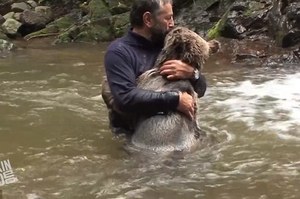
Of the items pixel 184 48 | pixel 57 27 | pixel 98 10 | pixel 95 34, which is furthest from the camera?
pixel 57 27

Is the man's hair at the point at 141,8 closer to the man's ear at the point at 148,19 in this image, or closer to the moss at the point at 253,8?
the man's ear at the point at 148,19

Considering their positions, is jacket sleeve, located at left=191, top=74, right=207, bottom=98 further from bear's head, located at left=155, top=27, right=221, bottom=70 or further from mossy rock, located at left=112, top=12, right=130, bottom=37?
mossy rock, located at left=112, top=12, right=130, bottom=37

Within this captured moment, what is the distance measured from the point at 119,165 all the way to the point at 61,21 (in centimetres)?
1514

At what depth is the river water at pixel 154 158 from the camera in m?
4.73

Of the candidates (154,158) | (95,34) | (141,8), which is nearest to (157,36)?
(141,8)

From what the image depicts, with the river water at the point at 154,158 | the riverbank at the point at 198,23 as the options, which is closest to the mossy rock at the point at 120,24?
the riverbank at the point at 198,23

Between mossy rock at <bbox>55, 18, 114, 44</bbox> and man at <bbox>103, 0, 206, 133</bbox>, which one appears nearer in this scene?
man at <bbox>103, 0, 206, 133</bbox>

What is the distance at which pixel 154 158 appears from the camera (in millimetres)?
5297

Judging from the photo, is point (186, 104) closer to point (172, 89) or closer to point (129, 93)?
point (172, 89)

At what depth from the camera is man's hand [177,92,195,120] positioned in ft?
17.2

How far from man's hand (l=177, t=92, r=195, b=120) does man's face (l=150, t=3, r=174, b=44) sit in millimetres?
626

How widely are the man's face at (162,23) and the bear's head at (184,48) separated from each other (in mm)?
89

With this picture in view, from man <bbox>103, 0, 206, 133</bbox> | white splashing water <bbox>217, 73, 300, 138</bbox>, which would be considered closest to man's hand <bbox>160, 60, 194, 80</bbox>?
man <bbox>103, 0, 206, 133</bbox>

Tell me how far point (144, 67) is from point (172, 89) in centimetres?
39
